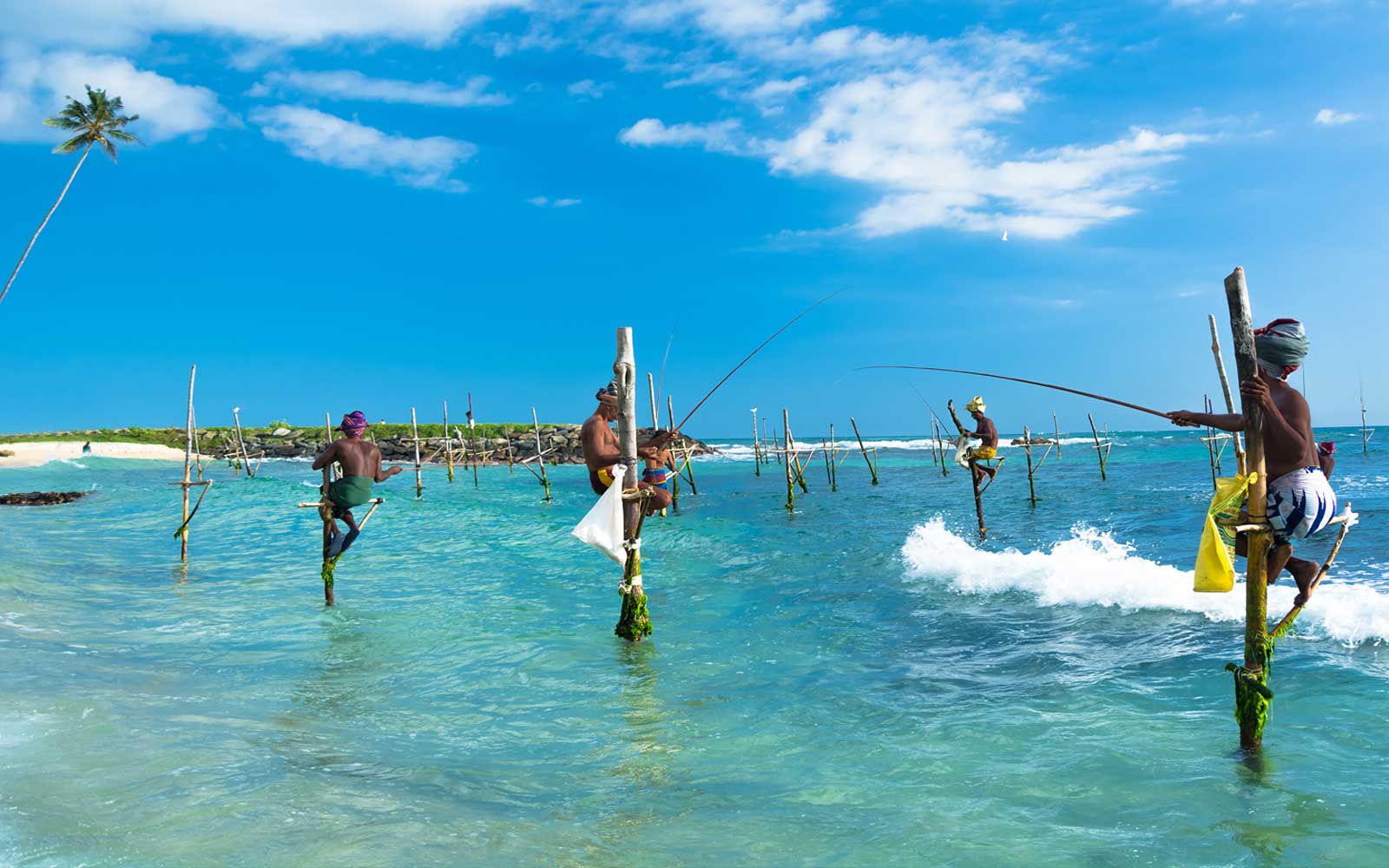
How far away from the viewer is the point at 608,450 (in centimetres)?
815

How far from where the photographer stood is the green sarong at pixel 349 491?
1102cm

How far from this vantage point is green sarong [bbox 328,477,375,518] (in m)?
11.0

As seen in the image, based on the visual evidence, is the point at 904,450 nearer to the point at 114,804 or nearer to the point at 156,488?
the point at 156,488

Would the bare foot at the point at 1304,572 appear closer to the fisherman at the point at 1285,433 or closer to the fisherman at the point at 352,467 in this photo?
the fisherman at the point at 1285,433

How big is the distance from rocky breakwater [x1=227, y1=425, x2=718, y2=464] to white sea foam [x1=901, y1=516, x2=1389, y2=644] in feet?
135

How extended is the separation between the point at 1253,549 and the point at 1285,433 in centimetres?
74

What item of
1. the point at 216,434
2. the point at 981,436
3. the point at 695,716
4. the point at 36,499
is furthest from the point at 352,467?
the point at 216,434

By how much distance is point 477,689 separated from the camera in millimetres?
7859

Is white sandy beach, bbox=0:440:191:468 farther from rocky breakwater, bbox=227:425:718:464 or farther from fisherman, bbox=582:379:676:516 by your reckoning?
fisherman, bbox=582:379:676:516

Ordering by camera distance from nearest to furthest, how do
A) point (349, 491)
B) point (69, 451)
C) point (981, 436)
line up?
point (349, 491)
point (981, 436)
point (69, 451)

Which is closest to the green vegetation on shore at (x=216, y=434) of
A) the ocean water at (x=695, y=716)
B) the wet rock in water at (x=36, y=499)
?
the wet rock in water at (x=36, y=499)

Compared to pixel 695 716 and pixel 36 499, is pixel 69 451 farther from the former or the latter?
pixel 695 716

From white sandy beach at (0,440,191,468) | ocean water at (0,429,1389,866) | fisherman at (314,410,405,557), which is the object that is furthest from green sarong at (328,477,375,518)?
white sandy beach at (0,440,191,468)

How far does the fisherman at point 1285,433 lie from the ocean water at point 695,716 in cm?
159
